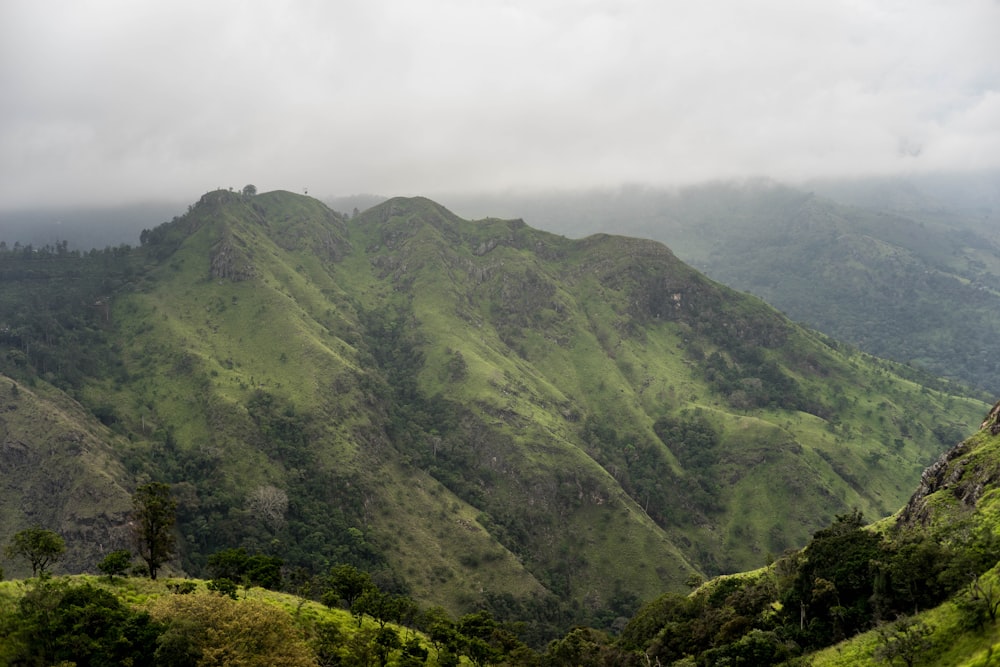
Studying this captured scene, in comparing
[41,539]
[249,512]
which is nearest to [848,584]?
[41,539]

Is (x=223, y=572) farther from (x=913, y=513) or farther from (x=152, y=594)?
(x=913, y=513)

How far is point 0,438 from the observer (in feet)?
640

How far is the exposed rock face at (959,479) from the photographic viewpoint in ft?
208

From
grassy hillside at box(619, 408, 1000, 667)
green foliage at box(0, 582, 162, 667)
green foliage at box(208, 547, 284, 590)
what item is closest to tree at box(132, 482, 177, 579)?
green foliage at box(208, 547, 284, 590)

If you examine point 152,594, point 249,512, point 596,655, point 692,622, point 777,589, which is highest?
point 152,594

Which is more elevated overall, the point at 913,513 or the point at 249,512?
the point at 913,513

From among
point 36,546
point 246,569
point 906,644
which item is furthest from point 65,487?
point 906,644

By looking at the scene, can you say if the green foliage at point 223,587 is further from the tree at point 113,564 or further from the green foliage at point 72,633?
the green foliage at point 72,633

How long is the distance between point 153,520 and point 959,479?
9853 cm

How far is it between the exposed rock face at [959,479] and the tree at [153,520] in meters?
93.6

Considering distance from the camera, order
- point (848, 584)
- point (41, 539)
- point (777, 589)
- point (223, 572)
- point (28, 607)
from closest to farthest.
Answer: point (28, 607)
point (848, 584)
point (41, 539)
point (777, 589)
point (223, 572)

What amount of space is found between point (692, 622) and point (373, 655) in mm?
43971

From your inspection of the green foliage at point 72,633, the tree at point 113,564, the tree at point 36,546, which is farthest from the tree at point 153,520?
the green foliage at point 72,633

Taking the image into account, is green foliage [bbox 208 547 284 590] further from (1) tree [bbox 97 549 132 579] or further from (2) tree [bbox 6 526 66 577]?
(2) tree [bbox 6 526 66 577]
